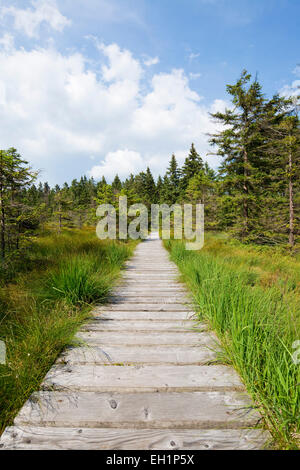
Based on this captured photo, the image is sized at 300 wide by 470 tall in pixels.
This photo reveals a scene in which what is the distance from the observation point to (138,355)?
1.61m

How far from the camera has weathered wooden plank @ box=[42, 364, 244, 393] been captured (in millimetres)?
1260

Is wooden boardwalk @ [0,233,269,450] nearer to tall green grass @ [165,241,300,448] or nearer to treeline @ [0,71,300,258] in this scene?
tall green grass @ [165,241,300,448]

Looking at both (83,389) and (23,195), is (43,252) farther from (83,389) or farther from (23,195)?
(83,389)

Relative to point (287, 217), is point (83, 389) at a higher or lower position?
lower

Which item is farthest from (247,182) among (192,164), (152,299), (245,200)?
(192,164)

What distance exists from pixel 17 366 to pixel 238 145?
50.8 feet

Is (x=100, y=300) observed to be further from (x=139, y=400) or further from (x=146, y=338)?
(x=139, y=400)

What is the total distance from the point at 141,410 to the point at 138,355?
0.52 metres

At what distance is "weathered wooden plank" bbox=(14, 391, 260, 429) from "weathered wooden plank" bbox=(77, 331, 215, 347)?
1.90 feet

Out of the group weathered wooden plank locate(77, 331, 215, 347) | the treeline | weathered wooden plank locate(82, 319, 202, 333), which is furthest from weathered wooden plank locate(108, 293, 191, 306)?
the treeline

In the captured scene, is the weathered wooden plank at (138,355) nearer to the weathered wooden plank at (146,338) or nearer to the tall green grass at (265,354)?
the weathered wooden plank at (146,338)
